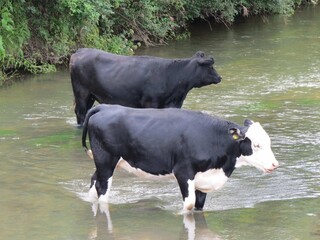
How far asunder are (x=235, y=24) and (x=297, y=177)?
19043 millimetres

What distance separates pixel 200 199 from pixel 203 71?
3.88 metres

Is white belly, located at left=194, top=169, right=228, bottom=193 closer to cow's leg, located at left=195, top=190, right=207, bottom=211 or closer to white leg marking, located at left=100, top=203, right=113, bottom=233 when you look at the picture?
cow's leg, located at left=195, top=190, right=207, bottom=211

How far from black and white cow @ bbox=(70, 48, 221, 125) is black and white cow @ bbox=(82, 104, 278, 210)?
10.4 feet

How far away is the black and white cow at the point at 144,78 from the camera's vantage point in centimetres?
1198

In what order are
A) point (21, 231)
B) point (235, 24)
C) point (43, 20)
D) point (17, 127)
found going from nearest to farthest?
point (21, 231) → point (17, 127) → point (43, 20) → point (235, 24)

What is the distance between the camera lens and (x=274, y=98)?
15359 millimetres

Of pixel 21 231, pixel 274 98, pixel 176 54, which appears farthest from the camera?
pixel 176 54

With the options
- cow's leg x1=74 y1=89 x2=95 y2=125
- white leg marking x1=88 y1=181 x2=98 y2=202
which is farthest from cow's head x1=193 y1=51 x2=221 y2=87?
white leg marking x1=88 y1=181 x2=98 y2=202

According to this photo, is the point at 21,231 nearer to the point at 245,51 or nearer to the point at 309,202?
the point at 309,202

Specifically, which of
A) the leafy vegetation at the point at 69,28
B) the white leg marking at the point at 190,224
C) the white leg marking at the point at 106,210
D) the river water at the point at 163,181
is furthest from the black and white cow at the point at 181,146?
the leafy vegetation at the point at 69,28

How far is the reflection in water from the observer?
8133mm

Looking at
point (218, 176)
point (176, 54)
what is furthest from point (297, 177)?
point (176, 54)

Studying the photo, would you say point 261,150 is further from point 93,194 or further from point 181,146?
point 93,194

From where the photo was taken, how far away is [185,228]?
834cm
